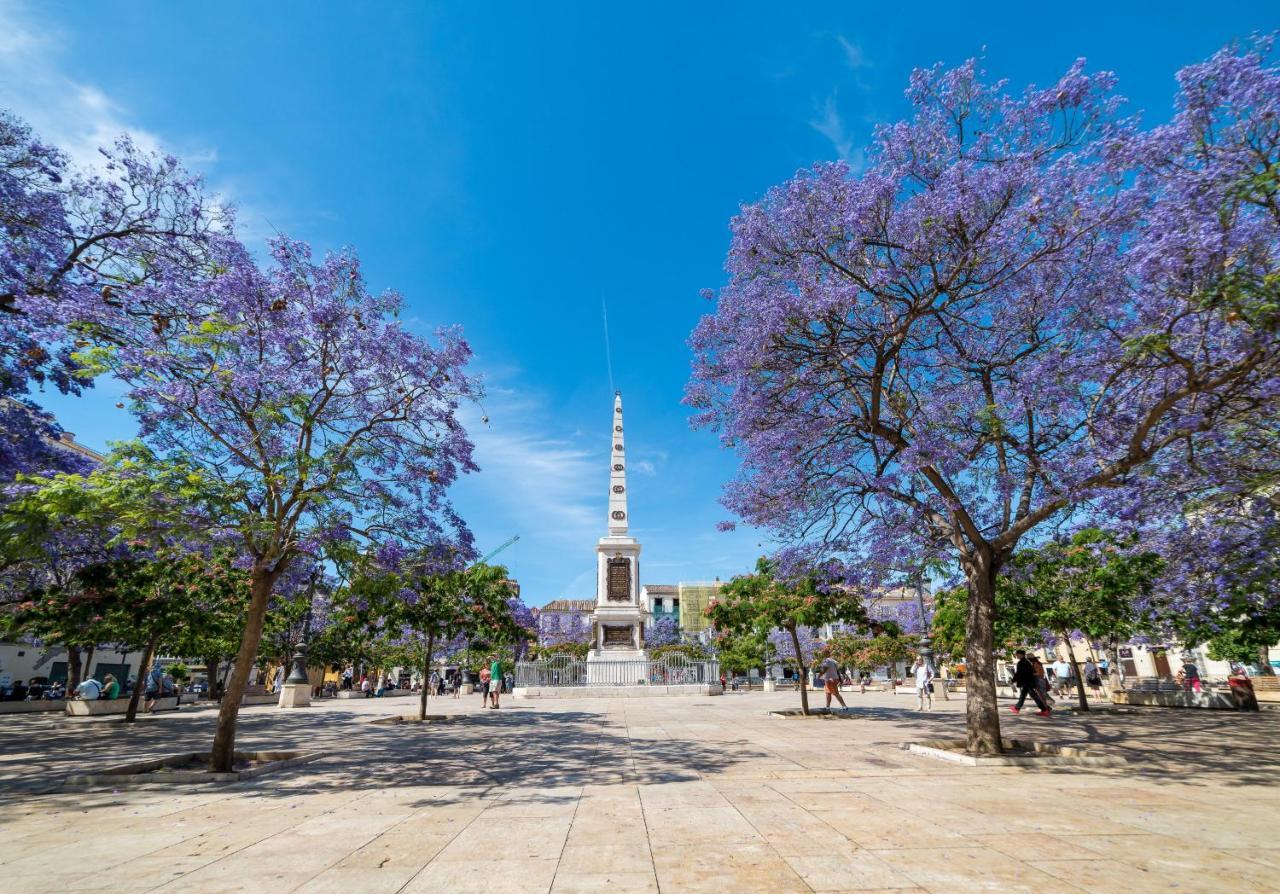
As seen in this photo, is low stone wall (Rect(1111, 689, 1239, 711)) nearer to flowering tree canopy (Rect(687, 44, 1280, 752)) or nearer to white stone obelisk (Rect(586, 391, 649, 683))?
flowering tree canopy (Rect(687, 44, 1280, 752))

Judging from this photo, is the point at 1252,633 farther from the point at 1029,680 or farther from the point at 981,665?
the point at 981,665

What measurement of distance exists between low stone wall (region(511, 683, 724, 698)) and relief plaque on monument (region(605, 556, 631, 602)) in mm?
7593

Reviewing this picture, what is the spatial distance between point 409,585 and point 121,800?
203 inches

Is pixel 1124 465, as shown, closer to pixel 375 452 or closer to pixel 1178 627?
pixel 375 452

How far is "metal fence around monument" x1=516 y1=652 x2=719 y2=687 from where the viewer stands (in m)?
33.2

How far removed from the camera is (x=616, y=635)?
3900 cm

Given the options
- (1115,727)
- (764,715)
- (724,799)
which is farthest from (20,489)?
(1115,727)

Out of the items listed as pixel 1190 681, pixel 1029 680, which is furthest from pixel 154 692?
pixel 1190 681

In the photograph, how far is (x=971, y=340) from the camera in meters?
11.9

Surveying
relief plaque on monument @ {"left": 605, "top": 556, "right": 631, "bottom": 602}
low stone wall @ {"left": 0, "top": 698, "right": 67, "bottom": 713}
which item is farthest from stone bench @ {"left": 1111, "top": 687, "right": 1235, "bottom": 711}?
low stone wall @ {"left": 0, "top": 698, "right": 67, "bottom": 713}

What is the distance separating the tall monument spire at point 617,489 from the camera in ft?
136

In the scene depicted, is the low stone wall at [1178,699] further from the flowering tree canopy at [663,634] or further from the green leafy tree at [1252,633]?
the flowering tree canopy at [663,634]

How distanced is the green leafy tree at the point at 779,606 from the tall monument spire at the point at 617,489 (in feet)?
68.1

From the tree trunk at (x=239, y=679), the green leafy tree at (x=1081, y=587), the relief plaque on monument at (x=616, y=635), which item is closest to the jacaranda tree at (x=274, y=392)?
the tree trunk at (x=239, y=679)
